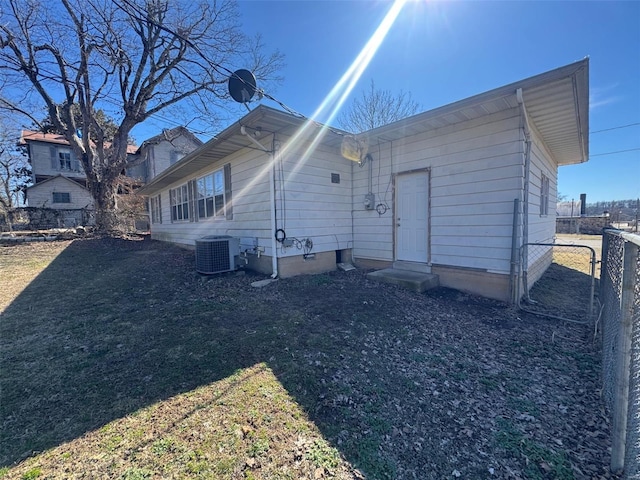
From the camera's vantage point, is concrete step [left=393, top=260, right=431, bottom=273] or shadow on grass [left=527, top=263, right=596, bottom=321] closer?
shadow on grass [left=527, top=263, right=596, bottom=321]

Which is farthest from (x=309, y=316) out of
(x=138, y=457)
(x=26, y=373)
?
(x=26, y=373)

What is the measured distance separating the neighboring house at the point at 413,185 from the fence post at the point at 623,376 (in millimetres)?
3005

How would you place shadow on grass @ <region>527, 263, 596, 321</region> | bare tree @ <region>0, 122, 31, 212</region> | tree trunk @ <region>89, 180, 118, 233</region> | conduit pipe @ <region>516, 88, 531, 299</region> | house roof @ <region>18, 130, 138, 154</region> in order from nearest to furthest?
shadow on grass @ <region>527, 263, 596, 321</region> < conduit pipe @ <region>516, 88, 531, 299</region> < tree trunk @ <region>89, 180, 118, 233</region> < house roof @ <region>18, 130, 138, 154</region> < bare tree @ <region>0, 122, 31, 212</region>

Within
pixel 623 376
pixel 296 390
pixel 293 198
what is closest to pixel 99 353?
Result: pixel 296 390

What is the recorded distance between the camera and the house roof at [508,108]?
3.77 m

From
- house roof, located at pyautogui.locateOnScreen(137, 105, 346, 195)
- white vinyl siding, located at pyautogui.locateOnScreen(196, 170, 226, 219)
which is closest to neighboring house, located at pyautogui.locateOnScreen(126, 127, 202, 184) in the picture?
white vinyl siding, located at pyautogui.locateOnScreen(196, 170, 226, 219)

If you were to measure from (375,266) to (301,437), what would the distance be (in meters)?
4.95

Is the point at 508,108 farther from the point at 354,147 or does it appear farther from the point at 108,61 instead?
the point at 108,61

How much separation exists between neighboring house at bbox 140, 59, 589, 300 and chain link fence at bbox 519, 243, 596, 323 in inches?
13.9

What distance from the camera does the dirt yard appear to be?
169cm

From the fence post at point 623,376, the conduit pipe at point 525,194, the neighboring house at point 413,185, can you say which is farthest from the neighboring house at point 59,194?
the fence post at point 623,376

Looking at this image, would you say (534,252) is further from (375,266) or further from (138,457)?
(138,457)

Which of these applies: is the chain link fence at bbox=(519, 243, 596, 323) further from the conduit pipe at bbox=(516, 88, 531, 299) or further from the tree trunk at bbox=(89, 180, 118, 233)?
the tree trunk at bbox=(89, 180, 118, 233)

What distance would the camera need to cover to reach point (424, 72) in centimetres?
844
